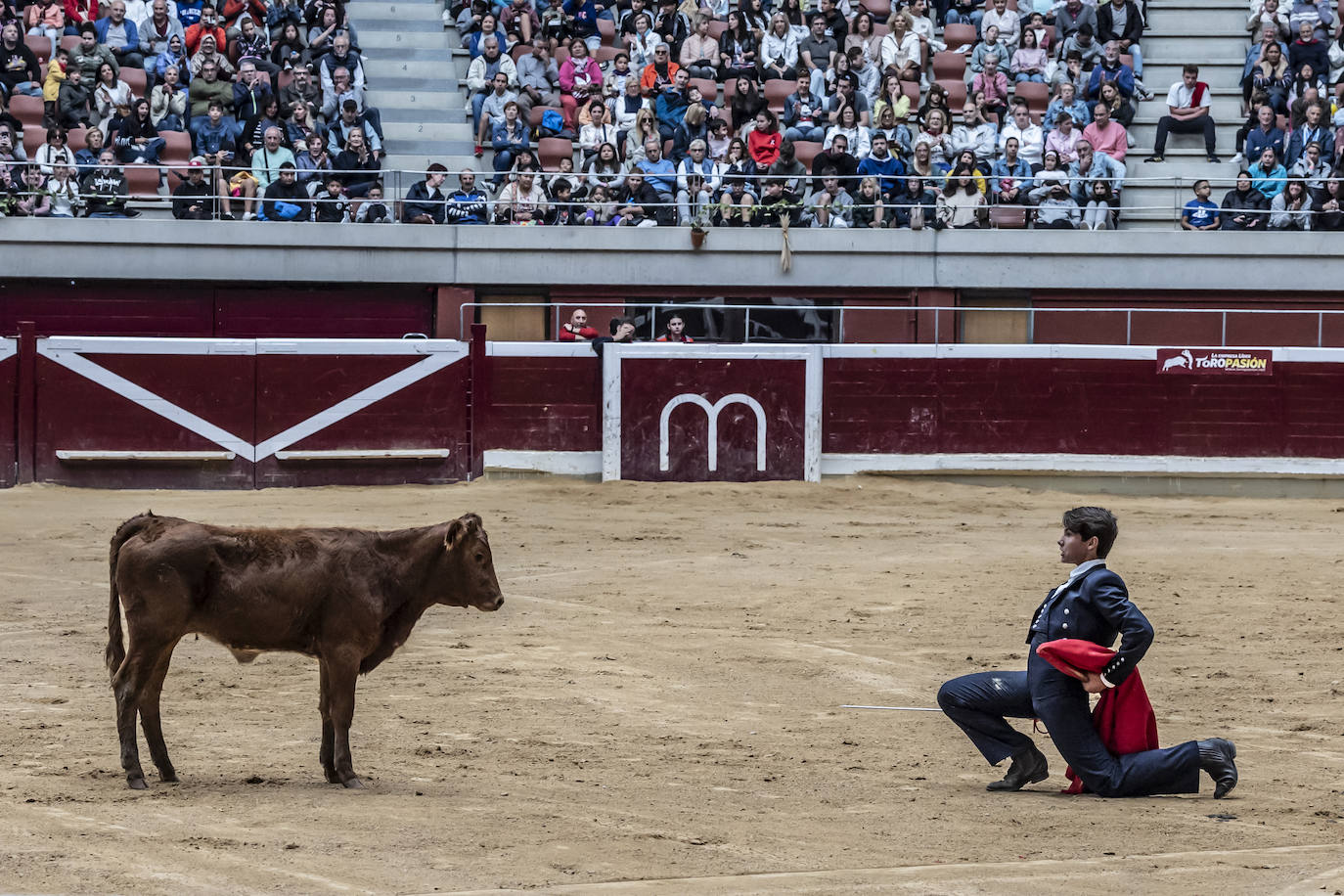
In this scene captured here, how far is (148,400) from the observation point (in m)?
16.9

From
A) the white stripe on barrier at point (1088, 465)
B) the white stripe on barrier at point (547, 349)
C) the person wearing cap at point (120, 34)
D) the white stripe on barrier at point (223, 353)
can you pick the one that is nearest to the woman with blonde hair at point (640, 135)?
the white stripe on barrier at point (547, 349)

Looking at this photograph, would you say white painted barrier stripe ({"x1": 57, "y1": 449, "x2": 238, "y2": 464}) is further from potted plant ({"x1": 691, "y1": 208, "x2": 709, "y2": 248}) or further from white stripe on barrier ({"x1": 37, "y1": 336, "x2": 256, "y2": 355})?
potted plant ({"x1": 691, "y1": 208, "x2": 709, "y2": 248})

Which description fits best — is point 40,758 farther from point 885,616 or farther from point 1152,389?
point 1152,389

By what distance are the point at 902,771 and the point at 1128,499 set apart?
11074mm

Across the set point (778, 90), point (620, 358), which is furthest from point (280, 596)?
point (778, 90)

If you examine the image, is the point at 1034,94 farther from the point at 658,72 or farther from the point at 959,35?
the point at 658,72

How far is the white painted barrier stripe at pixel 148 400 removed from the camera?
16.8 m

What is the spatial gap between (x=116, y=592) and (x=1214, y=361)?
13.9 m

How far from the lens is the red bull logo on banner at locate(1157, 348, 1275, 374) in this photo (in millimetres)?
18141

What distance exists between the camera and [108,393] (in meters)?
16.9

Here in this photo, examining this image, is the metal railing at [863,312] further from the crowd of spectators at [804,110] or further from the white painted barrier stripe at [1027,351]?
the crowd of spectators at [804,110]

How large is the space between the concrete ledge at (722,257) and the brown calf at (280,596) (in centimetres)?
1410

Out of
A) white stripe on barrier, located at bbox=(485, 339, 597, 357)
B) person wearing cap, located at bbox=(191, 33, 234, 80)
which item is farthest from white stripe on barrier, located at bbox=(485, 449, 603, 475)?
person wearing cap, located at bbox=(191, 33, 234, 80)

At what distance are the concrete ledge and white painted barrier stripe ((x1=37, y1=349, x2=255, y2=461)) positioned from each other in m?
3.77
